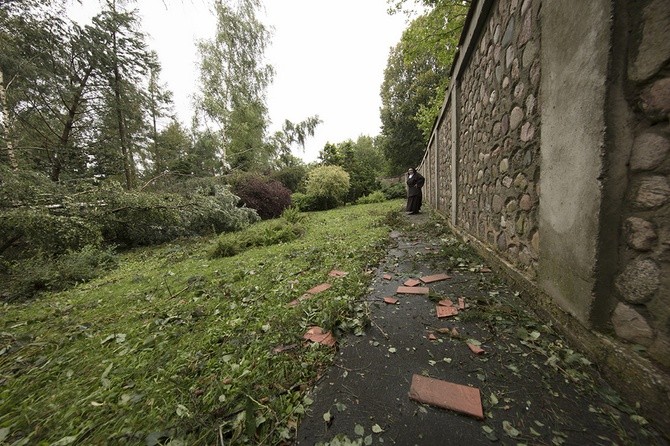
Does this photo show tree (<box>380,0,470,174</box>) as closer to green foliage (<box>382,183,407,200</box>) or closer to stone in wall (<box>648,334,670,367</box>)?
green foliage (<box>382,183,407,200</box>)

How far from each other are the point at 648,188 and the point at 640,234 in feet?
0.66

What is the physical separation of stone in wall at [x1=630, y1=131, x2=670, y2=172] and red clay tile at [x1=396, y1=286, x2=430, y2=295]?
5.41ft

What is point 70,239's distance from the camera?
4.09 meters

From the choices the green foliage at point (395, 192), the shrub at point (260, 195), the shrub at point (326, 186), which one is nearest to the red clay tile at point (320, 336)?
the shrub at point (260, 195)

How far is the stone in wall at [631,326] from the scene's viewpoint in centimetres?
99

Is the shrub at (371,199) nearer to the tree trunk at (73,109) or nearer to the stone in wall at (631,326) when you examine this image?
the tree trunk at (73,109)

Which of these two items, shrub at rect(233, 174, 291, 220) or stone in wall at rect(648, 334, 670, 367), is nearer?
stone in wall at rect(648, 334, 670, 367)

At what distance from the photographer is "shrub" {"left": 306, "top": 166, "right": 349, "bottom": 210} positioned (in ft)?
41.1

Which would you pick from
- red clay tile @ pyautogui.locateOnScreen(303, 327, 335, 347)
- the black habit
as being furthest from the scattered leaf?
the black habit

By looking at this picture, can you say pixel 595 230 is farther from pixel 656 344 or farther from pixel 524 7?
pixel 524 7

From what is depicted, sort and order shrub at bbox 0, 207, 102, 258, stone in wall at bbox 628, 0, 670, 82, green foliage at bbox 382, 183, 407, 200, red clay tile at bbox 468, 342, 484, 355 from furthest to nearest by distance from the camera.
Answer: green foliage at bbox 382, 183, 407, 200 < shrub at bbox 0, 207, 102, 258 < red clay tile at bbox 468, 342, 484, 355 < stone in wall at bbox 628, 0, 670, 82

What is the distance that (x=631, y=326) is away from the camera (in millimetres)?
1042

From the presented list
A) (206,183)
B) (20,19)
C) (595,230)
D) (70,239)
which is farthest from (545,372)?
(20,19)

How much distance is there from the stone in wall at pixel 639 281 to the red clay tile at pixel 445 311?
0.97 m
